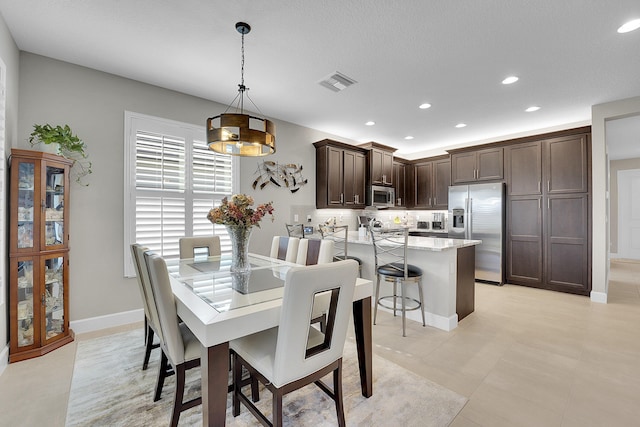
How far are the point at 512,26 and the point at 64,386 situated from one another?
4303mm

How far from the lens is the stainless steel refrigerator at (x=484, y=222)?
4821 millimetres

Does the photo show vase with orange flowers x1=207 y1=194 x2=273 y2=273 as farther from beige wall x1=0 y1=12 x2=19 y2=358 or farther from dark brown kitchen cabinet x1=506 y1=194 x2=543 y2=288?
dark brown kitchen cabinet x1=506 y1=194 x2=543 y2=288

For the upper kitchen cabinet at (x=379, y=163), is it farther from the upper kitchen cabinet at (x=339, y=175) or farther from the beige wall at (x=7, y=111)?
the beige wall at (x=7, y=111)

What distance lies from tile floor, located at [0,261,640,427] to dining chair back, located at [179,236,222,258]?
3.96ft

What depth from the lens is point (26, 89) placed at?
2.66 metres

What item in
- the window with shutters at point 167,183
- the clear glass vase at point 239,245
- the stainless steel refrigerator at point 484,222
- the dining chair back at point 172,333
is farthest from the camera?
the stainless steel refrigerator at point 484,222

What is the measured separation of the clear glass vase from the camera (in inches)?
81.8

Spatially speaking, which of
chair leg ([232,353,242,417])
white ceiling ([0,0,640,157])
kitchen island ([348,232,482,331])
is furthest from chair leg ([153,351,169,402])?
white ceiling ([0,0,640,157])

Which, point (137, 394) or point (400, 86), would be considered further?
point (400, 86)

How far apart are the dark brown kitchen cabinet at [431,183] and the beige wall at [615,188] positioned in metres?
5.00

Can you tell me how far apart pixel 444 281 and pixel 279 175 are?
281 cm

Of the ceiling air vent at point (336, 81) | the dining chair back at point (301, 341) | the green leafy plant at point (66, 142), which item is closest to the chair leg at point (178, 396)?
the dining chair back at point (301, 341)

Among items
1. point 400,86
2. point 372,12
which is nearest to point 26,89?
point 372,12

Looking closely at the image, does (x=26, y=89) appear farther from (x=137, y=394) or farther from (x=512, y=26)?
(x=512, y=26)
